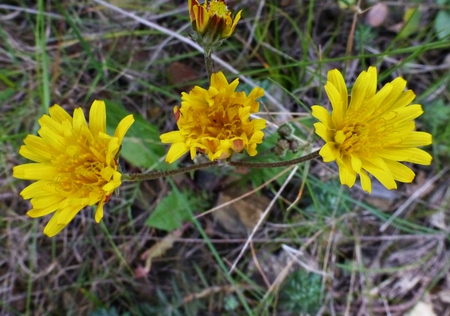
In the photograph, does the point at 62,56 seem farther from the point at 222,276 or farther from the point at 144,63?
the point at 222,276

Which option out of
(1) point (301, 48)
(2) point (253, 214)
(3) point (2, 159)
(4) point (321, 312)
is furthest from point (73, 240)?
(1) point (301, 48)

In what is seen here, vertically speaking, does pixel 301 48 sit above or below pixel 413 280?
above

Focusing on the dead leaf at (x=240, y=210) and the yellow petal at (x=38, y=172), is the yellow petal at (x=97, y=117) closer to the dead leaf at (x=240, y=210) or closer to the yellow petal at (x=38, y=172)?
the yellow petal at (x=38, y=172)

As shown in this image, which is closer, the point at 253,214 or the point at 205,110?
the point at 205,110

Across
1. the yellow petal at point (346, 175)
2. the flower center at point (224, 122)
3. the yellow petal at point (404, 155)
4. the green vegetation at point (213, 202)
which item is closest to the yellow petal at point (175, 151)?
the flower center at point (224, 122)

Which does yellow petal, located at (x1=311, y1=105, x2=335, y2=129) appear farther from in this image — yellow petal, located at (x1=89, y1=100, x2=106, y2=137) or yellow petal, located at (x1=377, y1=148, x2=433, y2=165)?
yellow petal, located at (x1=89, y1=100, x2=106, y2=137)

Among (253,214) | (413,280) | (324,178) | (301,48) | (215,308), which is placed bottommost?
(215,308)

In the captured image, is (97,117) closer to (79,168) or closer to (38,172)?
(79,168)

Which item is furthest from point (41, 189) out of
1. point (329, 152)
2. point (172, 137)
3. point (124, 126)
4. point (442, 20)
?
point (442, 20)
